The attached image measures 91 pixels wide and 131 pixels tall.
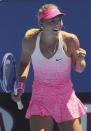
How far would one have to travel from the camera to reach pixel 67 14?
Answer: 11.3 ft

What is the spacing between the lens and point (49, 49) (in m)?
3.01

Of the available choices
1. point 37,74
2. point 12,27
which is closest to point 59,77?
point 37,74

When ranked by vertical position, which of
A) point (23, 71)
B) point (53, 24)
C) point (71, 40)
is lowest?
point (23, 71)

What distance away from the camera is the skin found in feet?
9.57

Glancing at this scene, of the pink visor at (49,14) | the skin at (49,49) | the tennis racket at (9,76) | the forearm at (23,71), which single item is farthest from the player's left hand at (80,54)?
the tennis racket at (9,76)

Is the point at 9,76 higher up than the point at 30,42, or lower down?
lower down

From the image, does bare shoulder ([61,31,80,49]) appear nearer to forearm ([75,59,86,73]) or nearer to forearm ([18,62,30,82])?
forearm ([75,59,86,73])

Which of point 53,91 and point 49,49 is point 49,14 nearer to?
point 49,49

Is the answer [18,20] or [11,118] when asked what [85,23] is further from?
[11,118]

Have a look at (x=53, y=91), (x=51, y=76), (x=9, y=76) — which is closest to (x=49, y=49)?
(x=51, y=76)

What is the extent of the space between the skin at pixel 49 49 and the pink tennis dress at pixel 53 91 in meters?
0.04

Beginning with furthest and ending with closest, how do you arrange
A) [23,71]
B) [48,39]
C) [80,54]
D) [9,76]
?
[9,76] → [23,71] → [48,39] → [80,54]

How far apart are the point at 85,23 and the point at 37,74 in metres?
0.63

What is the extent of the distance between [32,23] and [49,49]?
56cm
